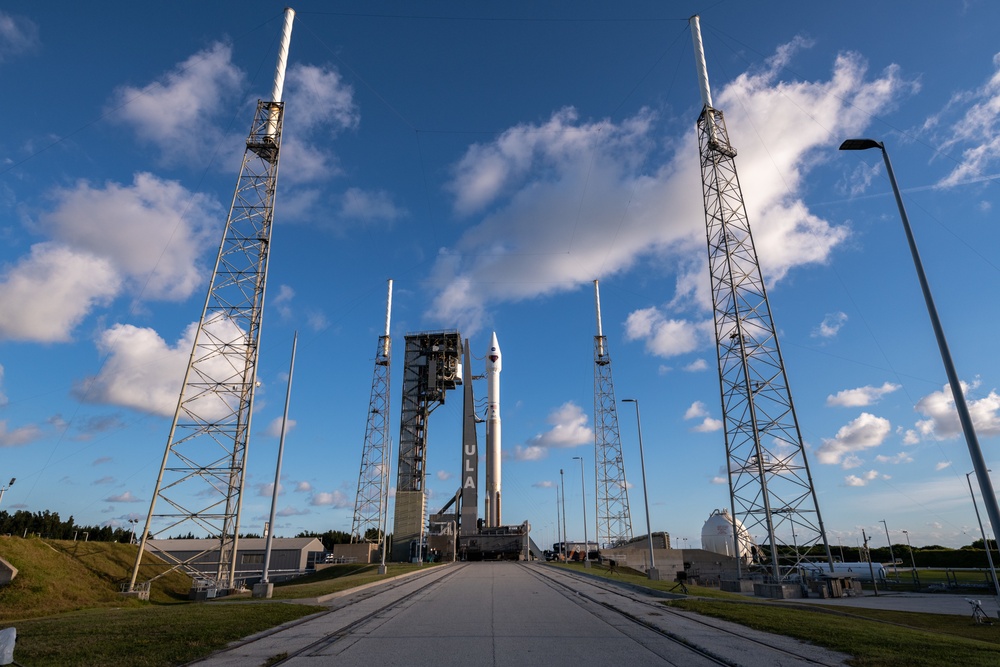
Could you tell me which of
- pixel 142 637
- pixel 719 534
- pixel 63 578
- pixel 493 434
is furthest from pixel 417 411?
pixel 142 637

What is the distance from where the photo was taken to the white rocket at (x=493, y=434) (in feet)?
262

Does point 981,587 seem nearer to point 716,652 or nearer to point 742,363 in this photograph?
point 742,363

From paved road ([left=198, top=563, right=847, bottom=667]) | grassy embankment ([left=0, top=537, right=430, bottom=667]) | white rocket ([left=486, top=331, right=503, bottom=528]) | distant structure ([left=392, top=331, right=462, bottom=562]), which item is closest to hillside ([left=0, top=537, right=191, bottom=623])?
grassy embankment ([left=0, top=537, right=430, bottom=667])

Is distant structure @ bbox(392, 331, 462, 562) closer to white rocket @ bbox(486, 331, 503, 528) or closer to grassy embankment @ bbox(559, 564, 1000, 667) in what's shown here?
white rocket @ bbox(486, 331, 503, 528)

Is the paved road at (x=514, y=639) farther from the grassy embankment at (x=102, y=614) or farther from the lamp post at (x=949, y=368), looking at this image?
the lamp post at (x=949, y=368)

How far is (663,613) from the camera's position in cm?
1748

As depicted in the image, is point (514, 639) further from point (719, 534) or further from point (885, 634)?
point (719, 534)

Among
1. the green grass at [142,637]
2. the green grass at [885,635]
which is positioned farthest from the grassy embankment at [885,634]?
the green grass at [142,637]

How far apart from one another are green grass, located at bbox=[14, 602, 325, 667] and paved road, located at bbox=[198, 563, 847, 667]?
30.2 inches

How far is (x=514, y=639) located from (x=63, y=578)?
86.9ft

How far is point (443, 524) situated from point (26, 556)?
51.2 meters

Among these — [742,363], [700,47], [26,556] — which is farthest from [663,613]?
[700,47]

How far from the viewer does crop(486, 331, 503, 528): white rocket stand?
80.0 metres

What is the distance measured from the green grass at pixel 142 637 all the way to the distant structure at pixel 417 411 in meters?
56.2
